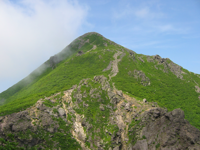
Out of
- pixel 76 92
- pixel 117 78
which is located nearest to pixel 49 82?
pixel 76 92

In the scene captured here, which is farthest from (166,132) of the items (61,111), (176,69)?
(176,69)

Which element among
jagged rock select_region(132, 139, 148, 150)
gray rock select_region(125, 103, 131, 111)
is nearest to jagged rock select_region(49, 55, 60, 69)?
gray rock select_region(125, 103, 131, 111)

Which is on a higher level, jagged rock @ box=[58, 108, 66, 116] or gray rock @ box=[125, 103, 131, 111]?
jagged rock @ box=[58, 108, 66, 116]

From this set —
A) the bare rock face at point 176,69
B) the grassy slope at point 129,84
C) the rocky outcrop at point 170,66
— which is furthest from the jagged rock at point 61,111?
the bare rock face at point 176,69

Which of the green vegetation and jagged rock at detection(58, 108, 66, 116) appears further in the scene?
jagged rock at detection(58, 108, 66, 116)

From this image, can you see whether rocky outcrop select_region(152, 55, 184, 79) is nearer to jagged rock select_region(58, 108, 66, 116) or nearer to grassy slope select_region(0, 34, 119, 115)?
grassy slope select_region(0, 34, 119, 115)

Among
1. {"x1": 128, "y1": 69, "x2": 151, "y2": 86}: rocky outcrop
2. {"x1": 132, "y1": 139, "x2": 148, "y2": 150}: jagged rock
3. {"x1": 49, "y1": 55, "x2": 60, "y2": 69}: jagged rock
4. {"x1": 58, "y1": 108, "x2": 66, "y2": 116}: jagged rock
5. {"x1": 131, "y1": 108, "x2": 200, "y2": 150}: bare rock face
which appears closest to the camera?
{"x1": 131, "y1": 108, "x2": 200, "y2": 150}: bare rock face

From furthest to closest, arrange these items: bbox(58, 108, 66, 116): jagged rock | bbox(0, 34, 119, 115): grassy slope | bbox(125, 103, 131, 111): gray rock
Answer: bbox(0, 34, 119, 115): grassy slope
bbox(125, 103, 131, 111): gray rock
bbox(58, 108, 66, 116): jagged rock

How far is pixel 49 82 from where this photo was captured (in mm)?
81688

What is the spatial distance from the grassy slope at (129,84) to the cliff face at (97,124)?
8.79m

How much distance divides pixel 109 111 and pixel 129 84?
26048mm

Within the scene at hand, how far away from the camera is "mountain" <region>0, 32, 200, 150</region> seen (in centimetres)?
3666

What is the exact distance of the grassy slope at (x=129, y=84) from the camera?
2652 inches

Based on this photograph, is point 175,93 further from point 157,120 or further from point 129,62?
point 157,120
